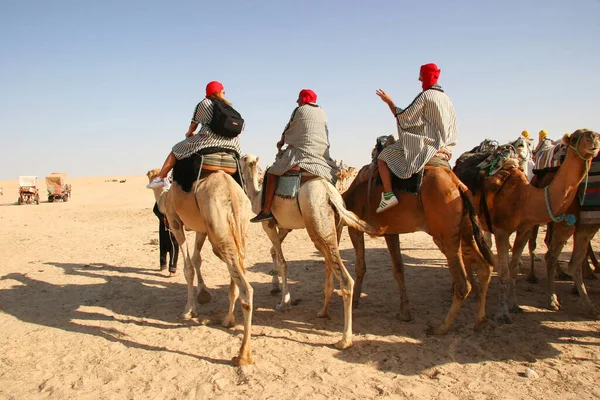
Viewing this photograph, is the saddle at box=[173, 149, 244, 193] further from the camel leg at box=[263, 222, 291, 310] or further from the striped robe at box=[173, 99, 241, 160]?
the camel leg at box=[263, 222, 291, 310]

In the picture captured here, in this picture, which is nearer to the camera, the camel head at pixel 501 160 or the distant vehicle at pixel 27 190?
the camel head at pixel 501 160

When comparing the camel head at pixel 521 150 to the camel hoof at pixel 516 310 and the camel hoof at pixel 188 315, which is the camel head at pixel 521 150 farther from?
the camel hoof at pixel 188 315

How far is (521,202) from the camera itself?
19.1 feet

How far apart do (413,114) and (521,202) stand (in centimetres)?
193

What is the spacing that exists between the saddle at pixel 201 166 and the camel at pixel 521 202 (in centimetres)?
367

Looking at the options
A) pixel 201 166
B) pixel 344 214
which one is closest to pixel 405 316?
pixel 344 214

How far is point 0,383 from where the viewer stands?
456 cm

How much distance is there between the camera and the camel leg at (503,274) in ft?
19.4

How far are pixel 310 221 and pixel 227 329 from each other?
1972 mm

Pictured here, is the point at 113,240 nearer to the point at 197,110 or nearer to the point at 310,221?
the point at 197,110

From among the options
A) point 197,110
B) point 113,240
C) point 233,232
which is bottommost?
point 113,240

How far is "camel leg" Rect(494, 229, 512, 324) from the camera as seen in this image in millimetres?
5918

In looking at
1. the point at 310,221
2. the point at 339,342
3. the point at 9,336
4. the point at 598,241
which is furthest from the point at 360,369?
the point at 598,241

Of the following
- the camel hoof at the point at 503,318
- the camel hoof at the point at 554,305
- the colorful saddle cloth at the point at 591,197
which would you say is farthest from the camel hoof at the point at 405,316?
the colorful saddle cloth at the point at 591,197
